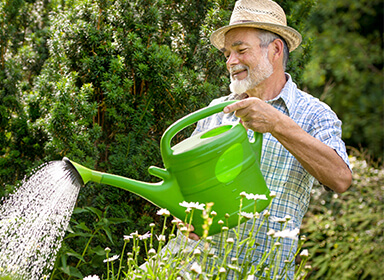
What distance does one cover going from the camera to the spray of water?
1654 millimetres

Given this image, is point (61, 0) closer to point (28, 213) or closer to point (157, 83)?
point (157, 83)

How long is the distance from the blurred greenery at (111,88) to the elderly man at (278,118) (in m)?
0.37

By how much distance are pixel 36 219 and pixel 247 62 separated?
1069mm

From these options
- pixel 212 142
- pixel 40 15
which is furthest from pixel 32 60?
pixel 212 142

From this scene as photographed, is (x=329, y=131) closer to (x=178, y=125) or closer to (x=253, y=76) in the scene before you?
(x=253, y=76)

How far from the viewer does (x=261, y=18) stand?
7.12 feet

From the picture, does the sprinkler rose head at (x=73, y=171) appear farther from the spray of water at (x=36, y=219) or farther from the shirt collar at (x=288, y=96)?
the shirt collar at (x=288, y=96)

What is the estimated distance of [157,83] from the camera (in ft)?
8.68

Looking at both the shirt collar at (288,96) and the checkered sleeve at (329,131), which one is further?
the shirt collar at (288,96)

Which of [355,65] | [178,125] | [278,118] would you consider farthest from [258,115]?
[355,65]

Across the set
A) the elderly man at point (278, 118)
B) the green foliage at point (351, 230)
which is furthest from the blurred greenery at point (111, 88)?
the green foliage at point (351, 230)

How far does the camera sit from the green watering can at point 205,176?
1578 mm

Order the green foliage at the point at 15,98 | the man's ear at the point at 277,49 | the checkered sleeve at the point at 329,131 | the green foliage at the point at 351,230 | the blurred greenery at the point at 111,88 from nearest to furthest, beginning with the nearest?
the checkered sleeve at the point at 329,131 < the man's ear at the point at 277,49 < the blurred greenery at the point at 111,88 < the green foliage at the point at 15,98 < the green foliage at the point at 351,230

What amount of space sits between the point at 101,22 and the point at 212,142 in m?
1.43
